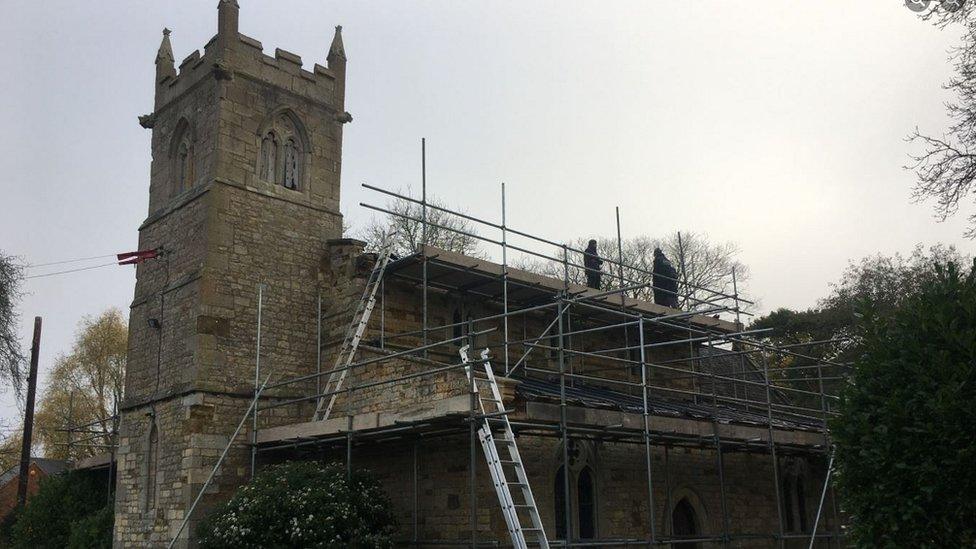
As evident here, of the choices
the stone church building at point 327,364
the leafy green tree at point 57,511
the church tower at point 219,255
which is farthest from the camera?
the leafy green tree at point 57,511

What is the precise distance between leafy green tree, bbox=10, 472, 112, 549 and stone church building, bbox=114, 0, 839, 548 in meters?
4.65

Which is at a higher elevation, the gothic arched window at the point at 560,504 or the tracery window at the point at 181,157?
the tracery window at the point at 181,157

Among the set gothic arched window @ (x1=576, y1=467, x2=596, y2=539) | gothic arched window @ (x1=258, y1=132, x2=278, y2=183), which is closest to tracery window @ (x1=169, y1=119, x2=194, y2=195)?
gothic arched window @ (x1=258, y1=132, x2=278, y2=183)

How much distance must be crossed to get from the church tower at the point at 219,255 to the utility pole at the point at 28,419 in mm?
10096

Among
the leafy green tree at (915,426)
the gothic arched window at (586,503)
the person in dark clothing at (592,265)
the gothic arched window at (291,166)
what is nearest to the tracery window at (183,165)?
the gothic arched window at (291,166)

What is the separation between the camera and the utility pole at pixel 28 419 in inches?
1095

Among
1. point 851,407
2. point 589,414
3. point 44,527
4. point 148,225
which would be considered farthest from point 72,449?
point 851,407

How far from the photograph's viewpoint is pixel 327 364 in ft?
61.7

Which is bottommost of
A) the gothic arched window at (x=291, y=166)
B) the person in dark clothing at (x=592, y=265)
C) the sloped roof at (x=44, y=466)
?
the sloped roof at (x=44, y=466)

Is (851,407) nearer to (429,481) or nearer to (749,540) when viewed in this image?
(429,481)

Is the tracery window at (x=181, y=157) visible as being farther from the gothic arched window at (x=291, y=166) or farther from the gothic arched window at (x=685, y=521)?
the gothic arched window at (x=685, y=521)

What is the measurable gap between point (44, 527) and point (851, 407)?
20.2 meters

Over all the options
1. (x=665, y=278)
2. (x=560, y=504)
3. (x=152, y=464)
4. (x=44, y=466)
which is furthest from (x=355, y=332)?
(x=44, y=466)

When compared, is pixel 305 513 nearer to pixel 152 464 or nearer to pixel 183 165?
pixel 152 464
